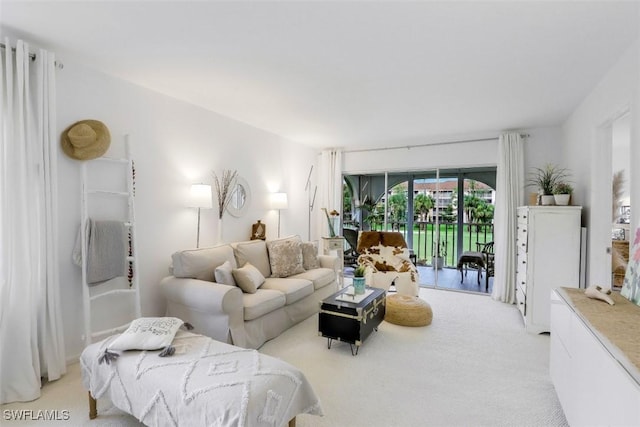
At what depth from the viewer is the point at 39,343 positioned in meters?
2.27

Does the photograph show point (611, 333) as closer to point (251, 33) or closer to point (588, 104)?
point (251, 33)

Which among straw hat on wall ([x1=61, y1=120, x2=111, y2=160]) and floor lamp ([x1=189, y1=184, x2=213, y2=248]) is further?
floor lamp ([x1=189, y1=184, x2=213, y2=248])

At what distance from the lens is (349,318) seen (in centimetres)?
280

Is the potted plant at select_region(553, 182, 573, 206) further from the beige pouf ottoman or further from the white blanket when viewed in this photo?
the white blanket

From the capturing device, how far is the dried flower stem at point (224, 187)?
391 centimetres

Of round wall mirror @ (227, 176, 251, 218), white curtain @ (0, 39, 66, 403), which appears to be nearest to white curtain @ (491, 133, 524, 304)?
round wall mirror @ (227, 176, 251, 218)

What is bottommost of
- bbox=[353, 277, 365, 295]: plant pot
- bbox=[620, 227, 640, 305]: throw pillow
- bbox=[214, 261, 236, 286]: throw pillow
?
bbox=[353, 277, 365, 295]: plant pot

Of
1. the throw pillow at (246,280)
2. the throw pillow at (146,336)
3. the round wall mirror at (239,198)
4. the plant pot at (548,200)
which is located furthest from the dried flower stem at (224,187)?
the plant pot at (548,200)

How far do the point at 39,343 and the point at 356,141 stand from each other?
15.5ft

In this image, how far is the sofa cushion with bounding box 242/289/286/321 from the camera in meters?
2.82

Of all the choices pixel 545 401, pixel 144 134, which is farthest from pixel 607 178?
pixel 144 134

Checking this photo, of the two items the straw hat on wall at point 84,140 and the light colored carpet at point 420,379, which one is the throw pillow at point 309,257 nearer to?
the light colored carpet at point 420,379

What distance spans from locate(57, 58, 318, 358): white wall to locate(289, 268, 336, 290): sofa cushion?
110 cm

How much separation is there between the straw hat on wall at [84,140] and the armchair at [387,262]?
3307 mm
